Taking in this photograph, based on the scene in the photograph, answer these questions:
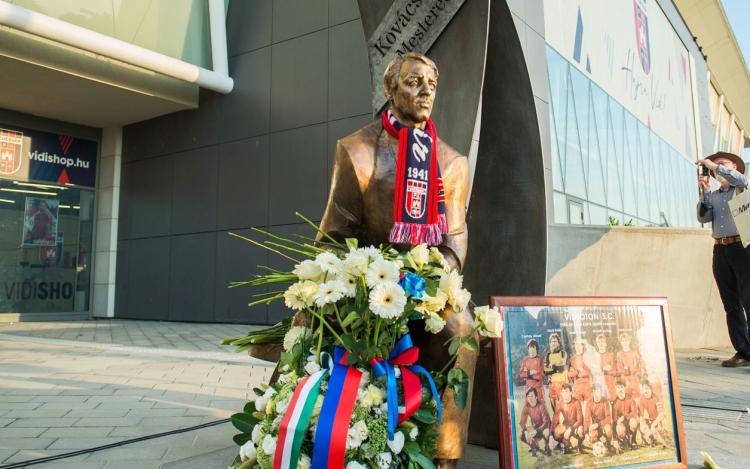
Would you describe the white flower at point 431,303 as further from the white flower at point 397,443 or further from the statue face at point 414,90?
the statue face at point 414,90

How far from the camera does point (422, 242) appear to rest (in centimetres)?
223

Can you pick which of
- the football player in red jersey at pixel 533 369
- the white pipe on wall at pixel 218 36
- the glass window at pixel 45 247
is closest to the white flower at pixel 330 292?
the football player in red jersey at pixel 533 369

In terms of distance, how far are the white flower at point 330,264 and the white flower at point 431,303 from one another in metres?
0.28

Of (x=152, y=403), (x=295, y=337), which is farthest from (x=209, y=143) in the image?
(x=295, y=337)

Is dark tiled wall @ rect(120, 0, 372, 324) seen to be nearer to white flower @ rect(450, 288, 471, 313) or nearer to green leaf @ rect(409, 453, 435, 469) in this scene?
white flower @ rect(450, 288, 471, 313)

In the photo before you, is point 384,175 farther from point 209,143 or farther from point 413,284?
point 209,143

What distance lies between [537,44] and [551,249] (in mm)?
2872

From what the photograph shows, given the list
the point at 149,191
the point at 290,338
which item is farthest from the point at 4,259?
the point at 290,338

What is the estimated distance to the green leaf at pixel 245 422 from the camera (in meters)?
2.17

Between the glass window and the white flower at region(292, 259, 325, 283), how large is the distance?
44.5 feet

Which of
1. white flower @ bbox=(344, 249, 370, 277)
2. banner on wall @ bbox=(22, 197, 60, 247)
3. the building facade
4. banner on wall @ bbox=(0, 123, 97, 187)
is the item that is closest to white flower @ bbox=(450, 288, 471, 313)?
white flower @ bbox=(344, 249, 370, 277)

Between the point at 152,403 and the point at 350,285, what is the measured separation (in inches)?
109

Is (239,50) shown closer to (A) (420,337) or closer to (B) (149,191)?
(B) (149,191)

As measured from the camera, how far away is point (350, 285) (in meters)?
1.88
